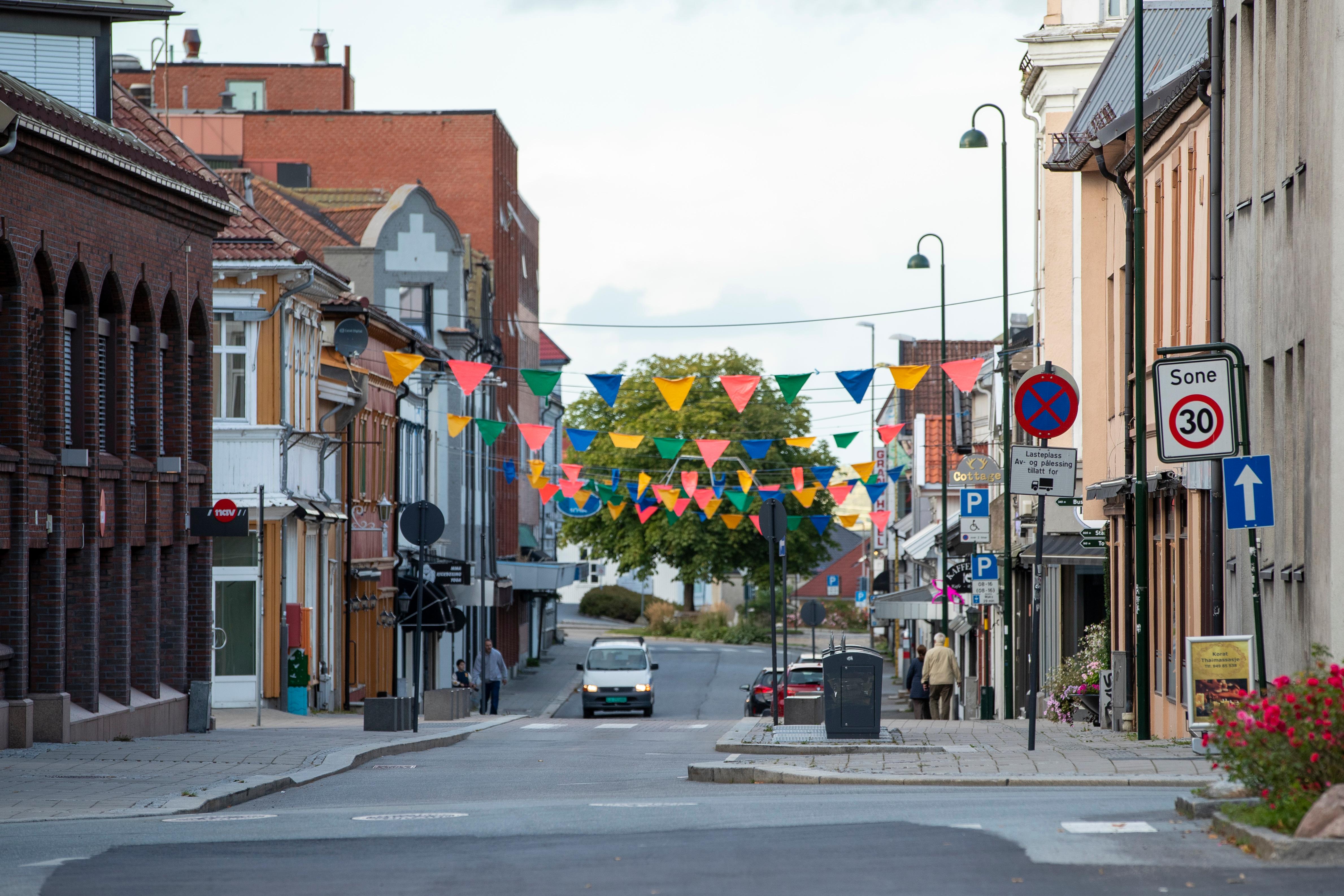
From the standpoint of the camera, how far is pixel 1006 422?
35.2 meters

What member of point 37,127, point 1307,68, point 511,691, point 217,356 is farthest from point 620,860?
point 511,691

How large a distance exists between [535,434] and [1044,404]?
58.3 ft

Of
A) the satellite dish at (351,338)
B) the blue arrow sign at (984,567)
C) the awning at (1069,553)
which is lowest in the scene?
the blue arrow sign at (984,567)

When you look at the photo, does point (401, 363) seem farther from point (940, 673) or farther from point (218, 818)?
point (218, 818)

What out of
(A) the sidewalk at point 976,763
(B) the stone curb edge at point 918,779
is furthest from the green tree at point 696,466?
(B) the stone curb edge at point 918,779

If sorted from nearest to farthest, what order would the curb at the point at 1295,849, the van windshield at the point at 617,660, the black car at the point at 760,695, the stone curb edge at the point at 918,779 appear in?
the curb at the point at 1295,849 < the stone curb edge at the point at 918,779 < the black car at the point at 760,695 < the van windshield at the point at 617,660

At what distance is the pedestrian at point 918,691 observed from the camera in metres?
A: 33.7

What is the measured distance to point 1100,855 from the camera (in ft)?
31.8

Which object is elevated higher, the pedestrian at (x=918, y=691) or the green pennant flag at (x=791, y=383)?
the green pennant flag at (x=791, y=383)

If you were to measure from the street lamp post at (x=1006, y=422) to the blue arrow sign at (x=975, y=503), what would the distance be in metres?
0.99

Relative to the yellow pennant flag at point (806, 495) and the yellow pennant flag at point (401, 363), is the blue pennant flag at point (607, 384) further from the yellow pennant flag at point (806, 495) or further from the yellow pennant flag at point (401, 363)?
the yellow pennant flag at point (806, 495)

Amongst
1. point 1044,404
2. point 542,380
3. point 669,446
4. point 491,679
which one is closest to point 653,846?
point 1044,404

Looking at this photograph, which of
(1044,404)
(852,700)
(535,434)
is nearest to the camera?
(1044,404)

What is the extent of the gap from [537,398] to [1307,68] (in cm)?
6361
